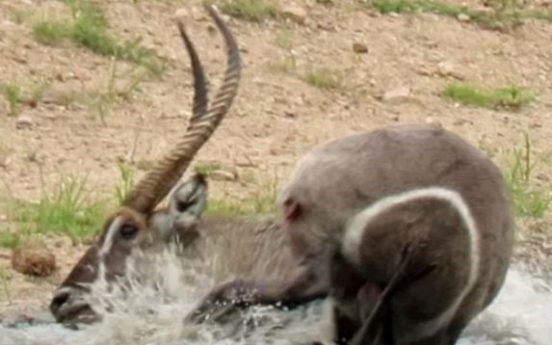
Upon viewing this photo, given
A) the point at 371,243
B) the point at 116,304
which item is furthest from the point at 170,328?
the point at 371,243

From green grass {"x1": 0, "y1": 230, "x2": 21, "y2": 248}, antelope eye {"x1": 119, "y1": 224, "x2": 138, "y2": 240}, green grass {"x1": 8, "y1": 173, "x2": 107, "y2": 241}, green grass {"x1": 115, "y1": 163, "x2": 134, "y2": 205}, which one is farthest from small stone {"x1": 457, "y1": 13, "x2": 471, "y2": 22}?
antelope eye {"x1": 119, "y1": 224, "x2": 138, "y2": 240}

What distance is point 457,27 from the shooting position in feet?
50.0

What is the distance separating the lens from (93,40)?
1314 centimetres

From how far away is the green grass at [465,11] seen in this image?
15.1 meters

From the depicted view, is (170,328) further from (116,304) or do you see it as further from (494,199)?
(494,199)

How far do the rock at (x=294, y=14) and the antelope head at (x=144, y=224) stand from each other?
17.2 feet

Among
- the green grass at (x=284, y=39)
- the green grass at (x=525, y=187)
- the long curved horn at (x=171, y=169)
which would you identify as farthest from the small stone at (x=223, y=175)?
the green grass at (x=284, y=39)

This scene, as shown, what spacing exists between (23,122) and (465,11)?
184 inches

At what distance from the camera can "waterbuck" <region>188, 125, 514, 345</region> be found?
7660 millimetres

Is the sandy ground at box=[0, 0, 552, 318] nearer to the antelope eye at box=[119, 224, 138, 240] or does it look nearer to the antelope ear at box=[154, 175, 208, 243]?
the antelope eye at box=[119, 224, 138, 240]

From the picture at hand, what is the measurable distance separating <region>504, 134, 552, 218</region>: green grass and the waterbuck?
10.1 ft

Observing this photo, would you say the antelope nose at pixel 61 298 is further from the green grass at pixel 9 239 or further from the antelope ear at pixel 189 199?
the green grass at pixel 9 239

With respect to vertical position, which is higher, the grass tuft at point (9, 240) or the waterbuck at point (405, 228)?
the waterbuck at point (405, 228)

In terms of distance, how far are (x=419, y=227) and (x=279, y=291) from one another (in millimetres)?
970
